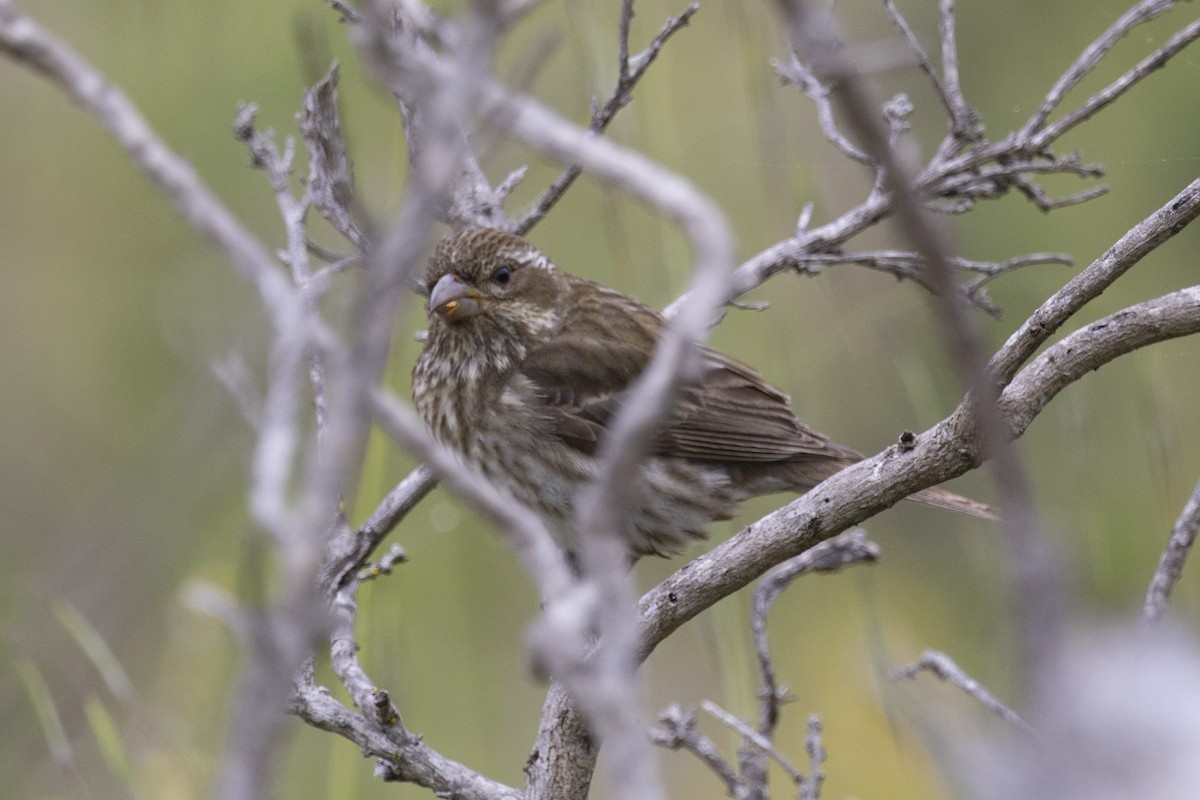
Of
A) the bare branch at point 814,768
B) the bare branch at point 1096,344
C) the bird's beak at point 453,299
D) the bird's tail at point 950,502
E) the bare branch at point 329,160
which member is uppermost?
the bird's beak at point 453,299

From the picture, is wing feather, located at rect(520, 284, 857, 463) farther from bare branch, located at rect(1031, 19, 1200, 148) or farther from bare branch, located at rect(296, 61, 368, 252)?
bare branch, located at rect(1031, 19, 1200, 148)

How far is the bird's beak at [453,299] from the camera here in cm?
400

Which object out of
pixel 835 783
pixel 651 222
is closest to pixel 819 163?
pixel 651 222

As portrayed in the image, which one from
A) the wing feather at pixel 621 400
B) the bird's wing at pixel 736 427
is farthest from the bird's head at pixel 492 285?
the bird's wing at pixel 736 427

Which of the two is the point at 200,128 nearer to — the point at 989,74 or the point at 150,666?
the point at 150,666

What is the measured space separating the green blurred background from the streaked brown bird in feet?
0.57

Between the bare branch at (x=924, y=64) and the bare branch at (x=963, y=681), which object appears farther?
the bare branch at (x=924, y=64)

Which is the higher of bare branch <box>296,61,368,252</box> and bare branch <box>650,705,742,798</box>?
bare branch <box>296,61,368,252</box>

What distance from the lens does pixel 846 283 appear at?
5.30 metres

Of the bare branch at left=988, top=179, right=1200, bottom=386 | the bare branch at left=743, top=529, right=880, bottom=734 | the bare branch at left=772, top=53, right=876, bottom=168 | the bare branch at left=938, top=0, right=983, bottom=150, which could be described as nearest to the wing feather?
the bare branch at left=772, top=53, right=876, bottom=168

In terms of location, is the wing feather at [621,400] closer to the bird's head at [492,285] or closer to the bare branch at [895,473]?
the bird's head at [492,285]

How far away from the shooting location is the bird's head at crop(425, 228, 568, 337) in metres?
3.91

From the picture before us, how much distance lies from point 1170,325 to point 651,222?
2849mm

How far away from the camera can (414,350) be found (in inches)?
205
